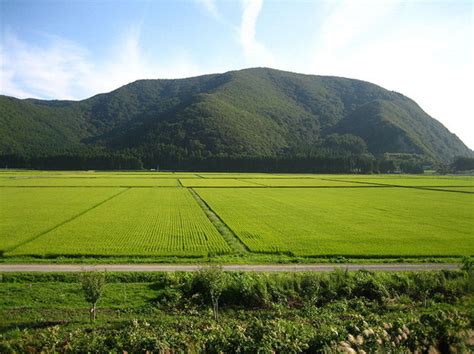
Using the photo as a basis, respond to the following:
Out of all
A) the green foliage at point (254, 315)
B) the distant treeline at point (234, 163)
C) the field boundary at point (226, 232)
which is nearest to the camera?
the green foliage at point (254, 315)

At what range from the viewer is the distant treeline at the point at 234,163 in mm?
182000

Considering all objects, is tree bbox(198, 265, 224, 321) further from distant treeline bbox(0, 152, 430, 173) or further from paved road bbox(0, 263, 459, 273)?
distant treeline bbox(0, 152, 430, 173)

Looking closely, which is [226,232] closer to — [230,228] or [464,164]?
[230,228]

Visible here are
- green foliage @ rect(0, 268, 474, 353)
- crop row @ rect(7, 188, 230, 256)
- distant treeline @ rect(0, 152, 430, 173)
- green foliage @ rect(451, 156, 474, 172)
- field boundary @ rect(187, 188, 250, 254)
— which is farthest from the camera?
green foliage @ rect(451, 156, 474, 172)

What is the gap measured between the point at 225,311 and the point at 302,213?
29.9 meters

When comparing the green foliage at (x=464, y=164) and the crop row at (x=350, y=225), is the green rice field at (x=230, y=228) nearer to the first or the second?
the crop row at (x=350, y=225)

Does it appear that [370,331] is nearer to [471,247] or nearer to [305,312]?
[305,312]

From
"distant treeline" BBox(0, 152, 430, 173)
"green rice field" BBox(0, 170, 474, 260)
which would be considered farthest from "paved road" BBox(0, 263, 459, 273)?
"distant treeline" BBox(0, 152, 430, 173)

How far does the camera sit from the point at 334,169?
185 meters

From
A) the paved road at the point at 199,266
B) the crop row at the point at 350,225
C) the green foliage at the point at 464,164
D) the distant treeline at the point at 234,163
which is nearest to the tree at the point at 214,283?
the paved road at the point at 199,266

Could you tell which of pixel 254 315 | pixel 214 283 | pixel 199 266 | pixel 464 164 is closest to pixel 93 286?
pixel 214 283

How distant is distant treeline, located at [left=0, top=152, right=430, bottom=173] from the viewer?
597 ft

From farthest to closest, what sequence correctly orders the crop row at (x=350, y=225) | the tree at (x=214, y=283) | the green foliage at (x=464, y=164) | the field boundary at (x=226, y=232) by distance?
the green foliage at (x=464, y=164)
the crop row at (x=350, y=225)
the field boundary at (x=226, y=232)
the tree at (x=214, y=283)

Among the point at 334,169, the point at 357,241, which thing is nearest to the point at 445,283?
the point at 357,241
